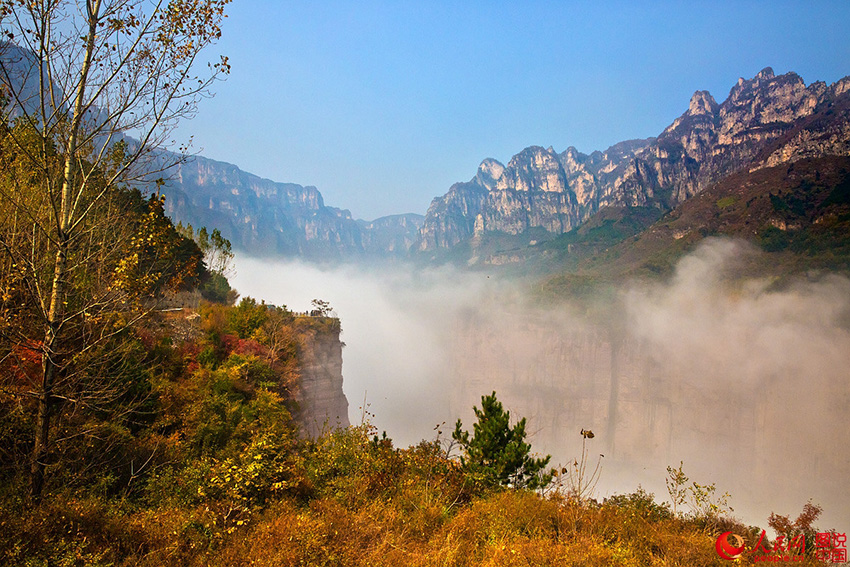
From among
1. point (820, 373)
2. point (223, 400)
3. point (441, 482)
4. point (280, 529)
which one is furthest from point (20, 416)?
point (820, 373)

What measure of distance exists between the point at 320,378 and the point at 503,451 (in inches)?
930

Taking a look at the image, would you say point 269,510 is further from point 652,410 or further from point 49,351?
point 652,410

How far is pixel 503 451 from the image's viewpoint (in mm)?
17656

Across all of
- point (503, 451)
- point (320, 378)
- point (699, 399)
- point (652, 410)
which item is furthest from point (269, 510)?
point (699, 399)

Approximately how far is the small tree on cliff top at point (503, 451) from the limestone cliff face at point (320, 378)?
15.0m

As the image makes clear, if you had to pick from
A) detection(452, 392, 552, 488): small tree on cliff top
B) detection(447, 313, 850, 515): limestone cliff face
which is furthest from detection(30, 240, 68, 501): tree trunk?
detection(447, 313, 850, 515): limestone cliff face

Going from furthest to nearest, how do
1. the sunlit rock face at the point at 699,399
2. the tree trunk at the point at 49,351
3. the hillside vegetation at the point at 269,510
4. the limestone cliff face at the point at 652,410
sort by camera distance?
the limestone cliff face at the point at 652,410 < the sunlit rock face at the point at 699,399 < the hillside vegetation at the point at 269,510 < the tree trunk at the point at 49,351

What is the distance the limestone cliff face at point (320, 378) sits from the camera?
32906mm

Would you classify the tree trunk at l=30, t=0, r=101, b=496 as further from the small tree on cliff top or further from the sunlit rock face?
the sunlit rock face

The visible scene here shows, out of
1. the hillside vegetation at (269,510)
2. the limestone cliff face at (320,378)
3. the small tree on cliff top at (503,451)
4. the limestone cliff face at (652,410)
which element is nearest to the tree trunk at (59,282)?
the hillside vegetation at (269,510)

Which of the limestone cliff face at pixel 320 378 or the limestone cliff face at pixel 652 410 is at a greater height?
the limestone cliff face at pixel 320 378

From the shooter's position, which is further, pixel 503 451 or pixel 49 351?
pixel 503 451

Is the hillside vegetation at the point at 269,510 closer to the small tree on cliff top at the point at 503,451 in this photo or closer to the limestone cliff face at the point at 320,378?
the small tree on cliff top at the point at 503,451

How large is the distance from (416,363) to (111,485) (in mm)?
185677
